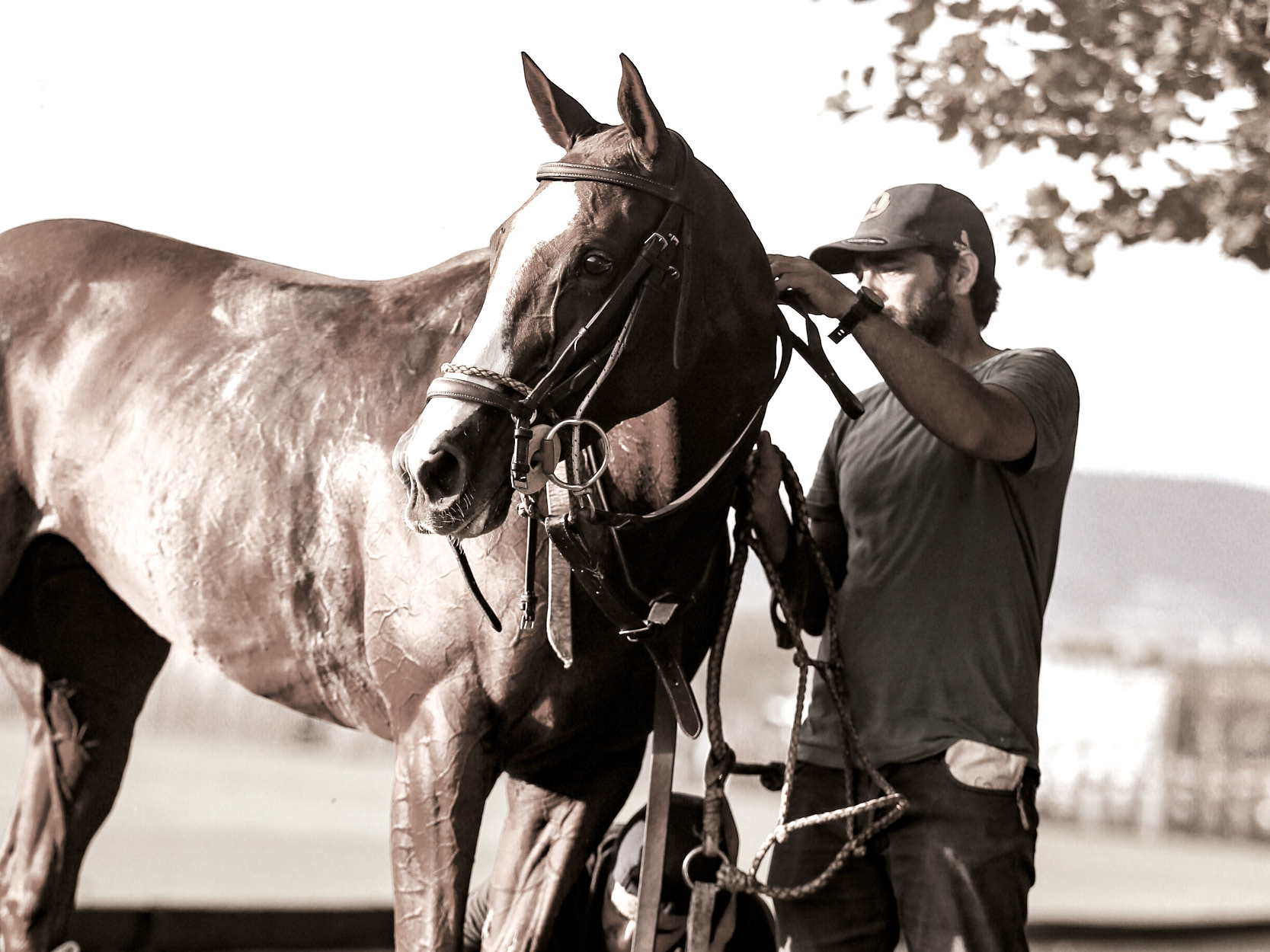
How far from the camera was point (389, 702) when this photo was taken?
2354 mm

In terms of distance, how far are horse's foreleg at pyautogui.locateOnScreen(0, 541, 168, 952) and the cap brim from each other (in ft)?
6.48

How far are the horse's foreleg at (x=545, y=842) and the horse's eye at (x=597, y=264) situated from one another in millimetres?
1000

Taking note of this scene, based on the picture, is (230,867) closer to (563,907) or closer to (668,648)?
(563,907)

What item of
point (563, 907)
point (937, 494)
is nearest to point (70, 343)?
point (563, 907)

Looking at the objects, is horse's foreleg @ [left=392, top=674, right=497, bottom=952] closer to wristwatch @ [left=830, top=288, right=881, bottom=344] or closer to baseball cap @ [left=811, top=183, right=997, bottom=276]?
wristwatch @ [left=830, top=288, right=881, bottom=344]

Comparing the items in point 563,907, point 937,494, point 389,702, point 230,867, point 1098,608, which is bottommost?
point 1098,608

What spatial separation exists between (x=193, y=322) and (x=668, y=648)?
1449mm

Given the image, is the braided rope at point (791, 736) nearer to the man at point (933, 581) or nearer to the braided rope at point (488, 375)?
the man at point (933, 581)

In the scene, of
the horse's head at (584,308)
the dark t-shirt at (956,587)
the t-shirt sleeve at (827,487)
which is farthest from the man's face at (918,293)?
the horse's head at (584,308)

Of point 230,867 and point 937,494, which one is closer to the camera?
point 937,494

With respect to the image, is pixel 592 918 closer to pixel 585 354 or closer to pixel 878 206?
pixel 585 354

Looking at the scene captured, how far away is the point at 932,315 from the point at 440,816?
129 centimetres

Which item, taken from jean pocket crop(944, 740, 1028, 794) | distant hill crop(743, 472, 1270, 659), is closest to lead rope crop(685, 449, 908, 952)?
jean pocket crop(944, 740, 1028, 794)

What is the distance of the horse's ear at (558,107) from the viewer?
6.70 ft
